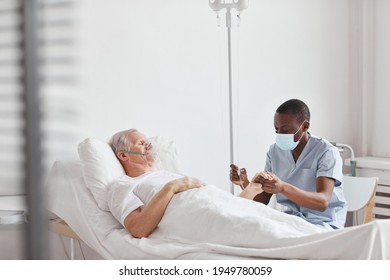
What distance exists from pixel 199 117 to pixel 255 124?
1.12ft

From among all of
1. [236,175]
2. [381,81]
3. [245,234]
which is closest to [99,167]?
[236,175]

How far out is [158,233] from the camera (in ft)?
6.70

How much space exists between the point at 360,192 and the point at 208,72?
92 cm

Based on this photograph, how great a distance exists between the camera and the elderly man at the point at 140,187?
2010mm

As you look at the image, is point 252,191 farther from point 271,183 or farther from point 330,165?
point 330,165

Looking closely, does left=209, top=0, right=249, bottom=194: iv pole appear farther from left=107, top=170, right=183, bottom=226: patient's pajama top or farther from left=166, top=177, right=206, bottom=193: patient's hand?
left=166, top=177, right=206, bottom=193: patient's hand

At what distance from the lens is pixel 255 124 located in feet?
10.2

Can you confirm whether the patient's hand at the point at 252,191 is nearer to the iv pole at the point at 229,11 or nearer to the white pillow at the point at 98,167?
the white pillow at the point at 98,167

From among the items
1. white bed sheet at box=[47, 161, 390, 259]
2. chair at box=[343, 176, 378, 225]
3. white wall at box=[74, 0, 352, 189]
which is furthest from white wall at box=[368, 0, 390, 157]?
white bed sheet at box=[47, 161, 390, 259]

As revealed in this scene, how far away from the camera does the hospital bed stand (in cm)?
160

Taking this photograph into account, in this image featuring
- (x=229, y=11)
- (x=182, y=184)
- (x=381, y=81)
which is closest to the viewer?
(x=182, y=184)

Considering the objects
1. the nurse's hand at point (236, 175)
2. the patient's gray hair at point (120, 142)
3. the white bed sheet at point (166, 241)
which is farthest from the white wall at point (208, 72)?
the nurse's hand at point (236, 175)

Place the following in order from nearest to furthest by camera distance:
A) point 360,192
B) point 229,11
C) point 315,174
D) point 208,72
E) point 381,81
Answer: point 315,174 < point 360,192 < point 229,11 < point 208,72 < point 381,81

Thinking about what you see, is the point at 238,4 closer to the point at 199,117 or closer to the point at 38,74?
the point at 199,117
